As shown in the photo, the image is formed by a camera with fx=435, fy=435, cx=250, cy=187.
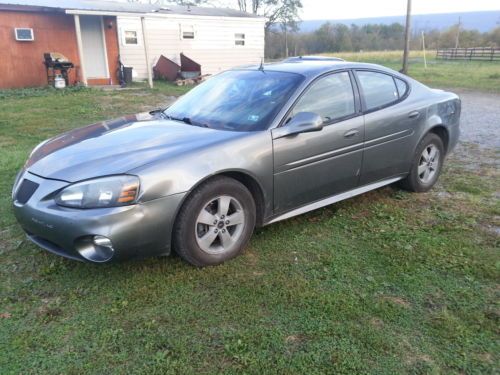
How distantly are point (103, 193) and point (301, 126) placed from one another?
5.30 ft

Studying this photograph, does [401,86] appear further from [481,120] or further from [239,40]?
[239,40]

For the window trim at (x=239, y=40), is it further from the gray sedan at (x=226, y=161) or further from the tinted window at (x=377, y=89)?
the tinted window at (x=377, y=89)

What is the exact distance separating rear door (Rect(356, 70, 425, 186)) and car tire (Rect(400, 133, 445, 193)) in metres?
0.17

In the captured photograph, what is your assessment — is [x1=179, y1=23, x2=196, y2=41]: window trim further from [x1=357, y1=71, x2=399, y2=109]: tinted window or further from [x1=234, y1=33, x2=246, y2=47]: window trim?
[x1=357, y1=71, x2=399, y2=109]: tinted window

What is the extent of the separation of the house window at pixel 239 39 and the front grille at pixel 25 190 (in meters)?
20.4

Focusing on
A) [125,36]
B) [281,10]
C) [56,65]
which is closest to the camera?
[56,65]

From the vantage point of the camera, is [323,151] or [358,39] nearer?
[323,151]

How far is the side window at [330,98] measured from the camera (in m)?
3.77

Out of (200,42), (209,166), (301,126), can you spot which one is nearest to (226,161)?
(209,166)

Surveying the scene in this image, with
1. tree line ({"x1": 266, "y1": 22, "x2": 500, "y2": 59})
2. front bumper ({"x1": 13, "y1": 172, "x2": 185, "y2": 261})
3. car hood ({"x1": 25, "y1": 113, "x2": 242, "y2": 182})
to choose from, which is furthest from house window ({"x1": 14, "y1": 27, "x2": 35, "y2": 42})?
tree line ({"x1": 266, "y1": 22, "x2": 500, "y2": 59})

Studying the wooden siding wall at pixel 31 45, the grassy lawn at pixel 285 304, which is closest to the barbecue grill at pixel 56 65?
the wooden siding wall at pixel 31 45

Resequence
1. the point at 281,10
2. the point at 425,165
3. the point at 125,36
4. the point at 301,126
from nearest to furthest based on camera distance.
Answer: the point at 301,126, the point at 425,165, the point at 125,36, the point at 281,10

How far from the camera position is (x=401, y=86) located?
15.1 ft

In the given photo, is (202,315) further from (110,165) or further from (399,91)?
(399,91)
